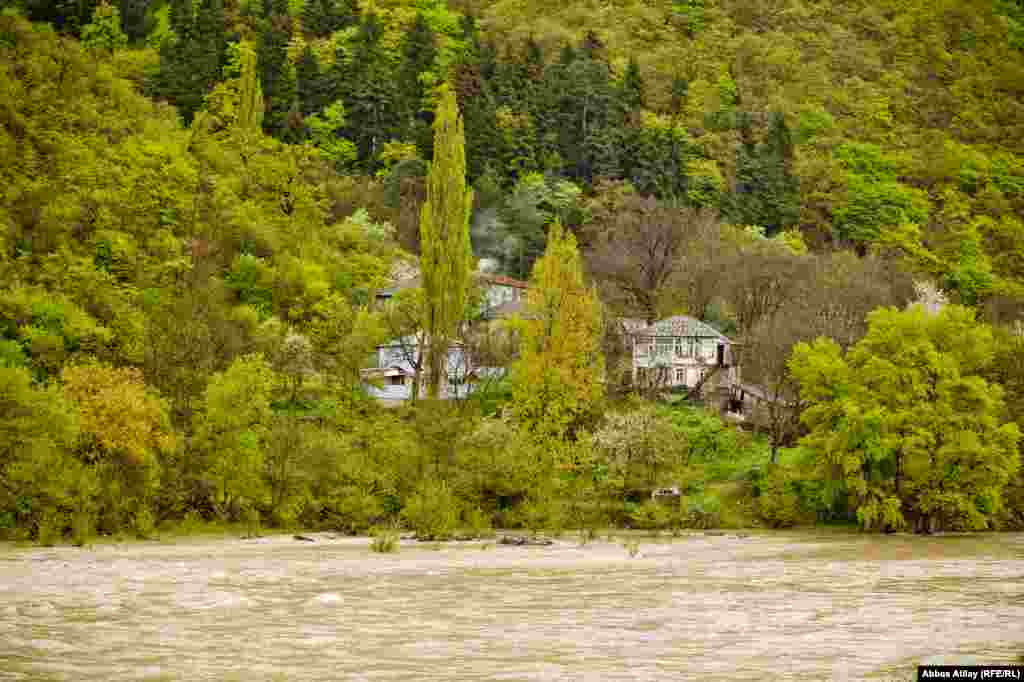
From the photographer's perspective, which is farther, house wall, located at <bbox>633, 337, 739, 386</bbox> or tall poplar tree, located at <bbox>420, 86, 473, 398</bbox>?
house wall, located at <bbox>633, 337, 739, 386</bbox>

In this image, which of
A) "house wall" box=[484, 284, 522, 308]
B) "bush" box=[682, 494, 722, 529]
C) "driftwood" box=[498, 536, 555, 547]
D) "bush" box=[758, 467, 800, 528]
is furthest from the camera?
"house wall" box=[484, 284, 522, 308]

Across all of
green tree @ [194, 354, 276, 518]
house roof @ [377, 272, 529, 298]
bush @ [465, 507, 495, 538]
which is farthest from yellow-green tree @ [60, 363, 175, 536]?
house roof @ [377, 272, 529, 298]

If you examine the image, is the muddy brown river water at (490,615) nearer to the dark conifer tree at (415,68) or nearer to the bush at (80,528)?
the bush at (80,528)

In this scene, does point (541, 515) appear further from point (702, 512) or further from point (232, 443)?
point (232, 443)

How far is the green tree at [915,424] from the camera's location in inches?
2243

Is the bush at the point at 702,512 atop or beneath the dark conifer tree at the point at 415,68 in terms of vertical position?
beneath

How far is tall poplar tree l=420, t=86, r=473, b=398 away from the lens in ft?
218

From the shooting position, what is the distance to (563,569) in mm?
39875

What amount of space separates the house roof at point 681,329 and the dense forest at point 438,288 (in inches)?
80.2

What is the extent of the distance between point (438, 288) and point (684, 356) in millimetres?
A: 19996

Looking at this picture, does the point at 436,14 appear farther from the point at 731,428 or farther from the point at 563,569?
the point at 563,569

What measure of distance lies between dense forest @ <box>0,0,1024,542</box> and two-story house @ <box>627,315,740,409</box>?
5.11 feet

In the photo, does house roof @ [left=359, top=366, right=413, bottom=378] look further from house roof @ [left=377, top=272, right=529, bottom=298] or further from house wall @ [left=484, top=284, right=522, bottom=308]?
house wall @ [left=484, top=284, right=522, bottom=308]

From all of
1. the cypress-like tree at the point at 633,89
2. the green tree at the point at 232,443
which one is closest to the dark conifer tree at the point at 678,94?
the cypress-like tree at the point at 633,89
